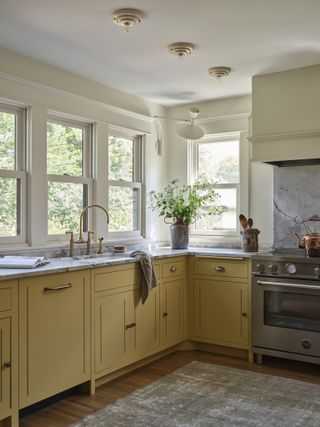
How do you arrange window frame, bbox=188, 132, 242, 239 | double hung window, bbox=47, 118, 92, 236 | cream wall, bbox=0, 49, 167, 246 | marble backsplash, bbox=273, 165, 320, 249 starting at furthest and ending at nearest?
window frame, bbox=188, 132, 242, 239 → marble backsplash, bbox=273, 165, 320, 249 → double hung window, bbox=47, 118, 92, 236 → cream wall, bbox=0, 49, 167, 246

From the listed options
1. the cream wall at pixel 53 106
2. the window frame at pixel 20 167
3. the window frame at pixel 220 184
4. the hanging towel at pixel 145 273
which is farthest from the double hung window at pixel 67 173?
the window frame at pixel 220 184

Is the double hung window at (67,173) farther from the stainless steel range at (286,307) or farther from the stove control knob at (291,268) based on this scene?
the stove control knob at (291,268)

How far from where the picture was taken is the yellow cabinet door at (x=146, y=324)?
3.62m

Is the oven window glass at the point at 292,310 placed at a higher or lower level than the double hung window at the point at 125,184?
lower

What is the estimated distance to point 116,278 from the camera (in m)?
3.40

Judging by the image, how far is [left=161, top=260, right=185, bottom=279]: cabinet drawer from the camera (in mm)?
3953

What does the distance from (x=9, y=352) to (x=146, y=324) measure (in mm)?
1336

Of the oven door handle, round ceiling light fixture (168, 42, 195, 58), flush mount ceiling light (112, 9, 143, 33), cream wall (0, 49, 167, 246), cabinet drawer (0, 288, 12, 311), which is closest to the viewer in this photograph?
cabinet drawer (0, 288, 12, 311)

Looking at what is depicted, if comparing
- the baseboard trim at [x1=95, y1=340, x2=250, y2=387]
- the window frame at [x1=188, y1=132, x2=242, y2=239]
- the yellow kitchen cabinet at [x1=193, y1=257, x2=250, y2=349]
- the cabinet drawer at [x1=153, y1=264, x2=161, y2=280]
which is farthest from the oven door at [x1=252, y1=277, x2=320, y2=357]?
the window frame at [x1=188, y1=132, x2=242, y2=239]

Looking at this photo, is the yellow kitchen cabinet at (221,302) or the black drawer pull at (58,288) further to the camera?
the yellow kitchen cabinet at (221,302)

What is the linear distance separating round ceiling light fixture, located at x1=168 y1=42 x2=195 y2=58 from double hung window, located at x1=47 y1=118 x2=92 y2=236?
114 centimetres

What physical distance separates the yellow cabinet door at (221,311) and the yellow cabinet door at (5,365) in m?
1.95

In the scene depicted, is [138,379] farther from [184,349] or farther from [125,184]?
[125,184]

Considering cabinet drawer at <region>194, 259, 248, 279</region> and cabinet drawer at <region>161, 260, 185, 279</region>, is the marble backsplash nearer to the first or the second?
cabinet drawer at <region>194, 259, 248, 279</region>
